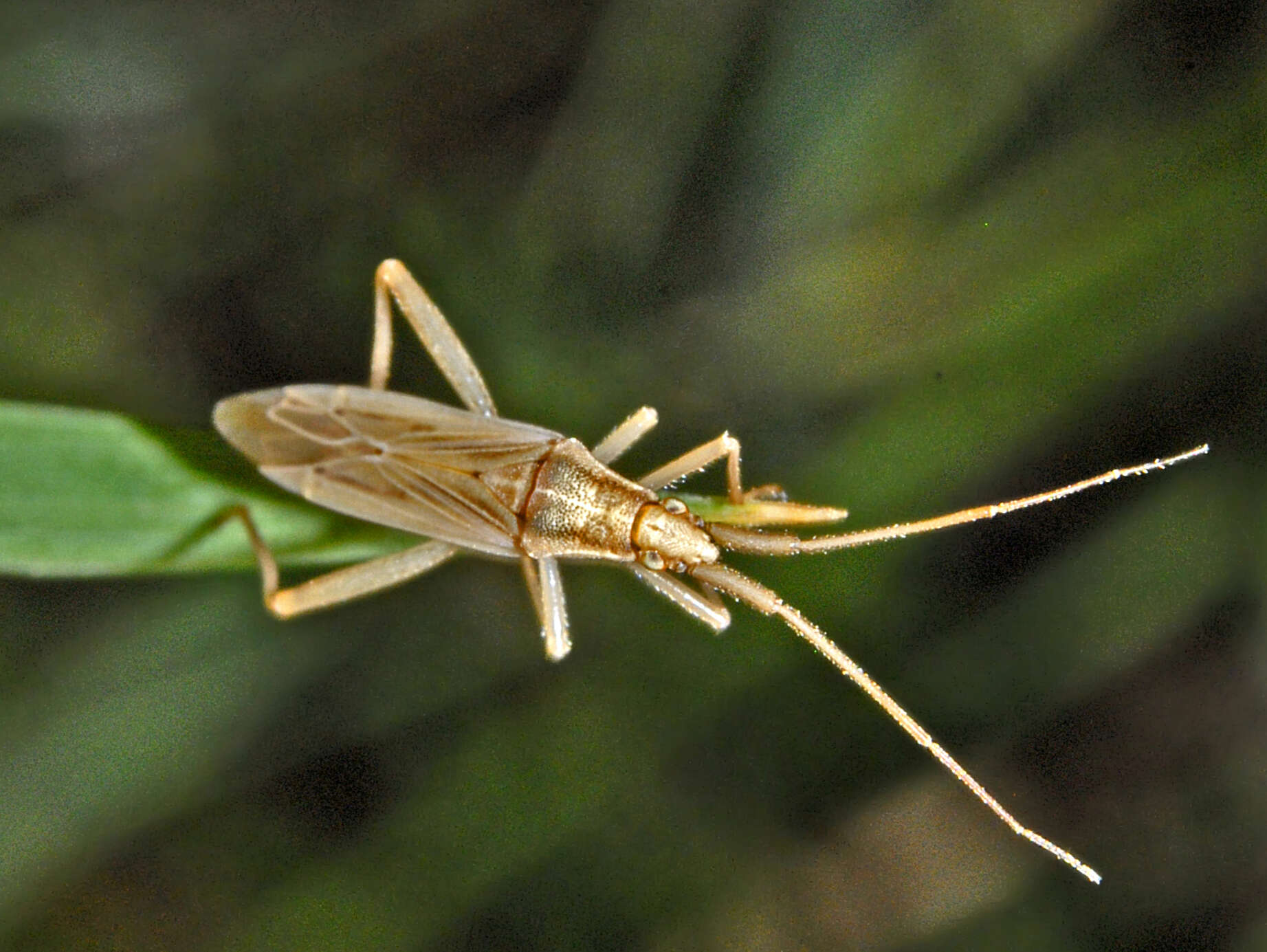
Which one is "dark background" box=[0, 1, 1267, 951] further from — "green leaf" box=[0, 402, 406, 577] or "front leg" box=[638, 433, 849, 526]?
"green leaf" box=[0, 402, 406, 577]

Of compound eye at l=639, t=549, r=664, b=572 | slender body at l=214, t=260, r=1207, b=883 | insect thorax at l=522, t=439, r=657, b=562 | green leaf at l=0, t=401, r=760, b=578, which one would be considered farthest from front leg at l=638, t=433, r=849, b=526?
green leaf at l=0, t=401, r=760, b=578

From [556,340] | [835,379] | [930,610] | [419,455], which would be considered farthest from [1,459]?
[930,610]

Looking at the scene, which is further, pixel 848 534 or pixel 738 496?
pixel 738 496

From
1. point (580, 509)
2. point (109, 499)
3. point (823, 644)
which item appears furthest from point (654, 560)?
point (109, 499)

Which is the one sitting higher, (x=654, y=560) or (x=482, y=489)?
(x=482, y=489)

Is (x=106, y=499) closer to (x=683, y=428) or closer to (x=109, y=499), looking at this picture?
(x=109, y=499)

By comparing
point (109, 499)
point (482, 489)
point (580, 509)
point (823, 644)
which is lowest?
point (823, 644)
